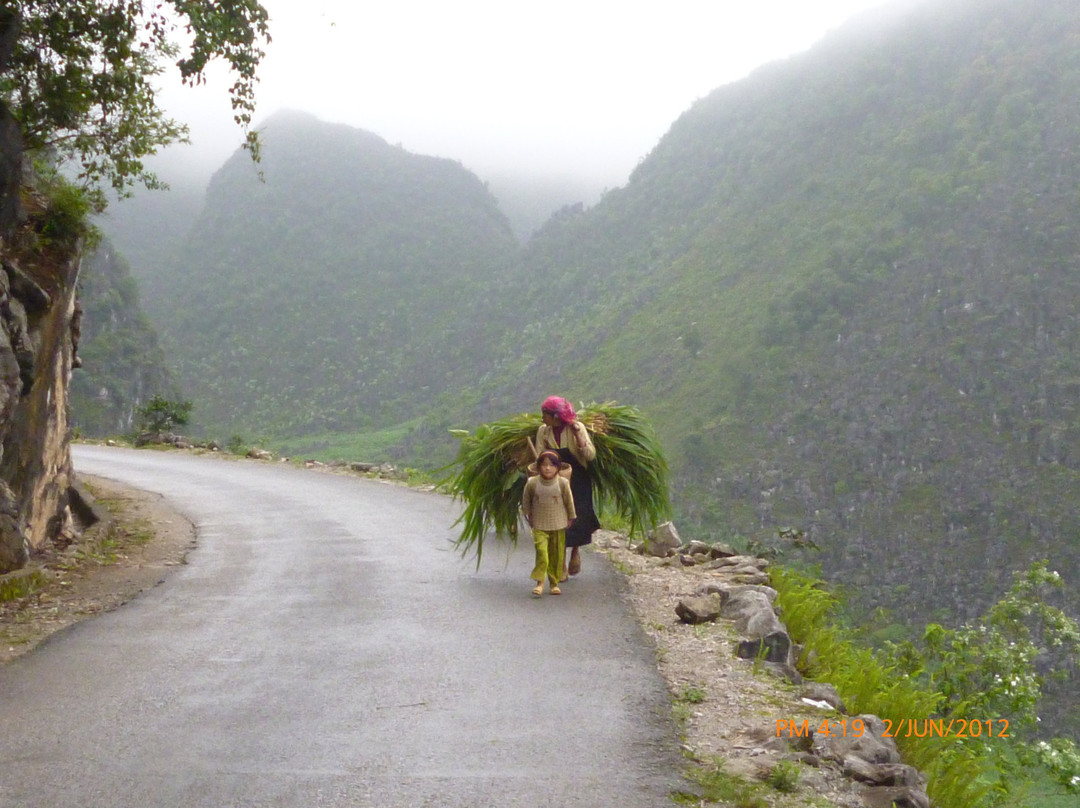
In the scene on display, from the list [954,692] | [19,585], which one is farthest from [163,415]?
[954,692]

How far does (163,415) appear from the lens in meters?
28.7

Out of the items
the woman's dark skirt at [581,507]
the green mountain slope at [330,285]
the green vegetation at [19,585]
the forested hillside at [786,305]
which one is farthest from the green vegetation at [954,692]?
the green mountain slope at [330,285]

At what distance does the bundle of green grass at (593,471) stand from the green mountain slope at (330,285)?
86666 mm

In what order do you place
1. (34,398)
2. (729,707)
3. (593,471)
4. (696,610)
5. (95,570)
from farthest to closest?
(34,398), (95,570), (593,471), (696,610), (729,707)

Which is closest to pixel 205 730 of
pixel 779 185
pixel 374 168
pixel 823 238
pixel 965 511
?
pixel 965 511

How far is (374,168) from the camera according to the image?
148 m

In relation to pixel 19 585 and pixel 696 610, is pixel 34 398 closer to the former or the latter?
pixel 19 585

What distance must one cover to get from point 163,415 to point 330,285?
→ 99.6m

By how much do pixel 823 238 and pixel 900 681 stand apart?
78.2 meters

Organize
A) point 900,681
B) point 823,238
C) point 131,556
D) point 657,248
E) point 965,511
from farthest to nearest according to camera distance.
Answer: point 657,248 → point 823,238 → point 965,511 → point 131,556 → point 900,681

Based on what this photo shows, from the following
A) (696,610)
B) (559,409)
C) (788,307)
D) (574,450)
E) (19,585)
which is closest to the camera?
(696,610)

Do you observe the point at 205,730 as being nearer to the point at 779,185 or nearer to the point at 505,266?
the point at 779,185

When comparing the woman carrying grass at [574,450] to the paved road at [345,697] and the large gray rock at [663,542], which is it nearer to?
the paved road at [345,697]

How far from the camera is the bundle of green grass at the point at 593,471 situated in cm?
922
